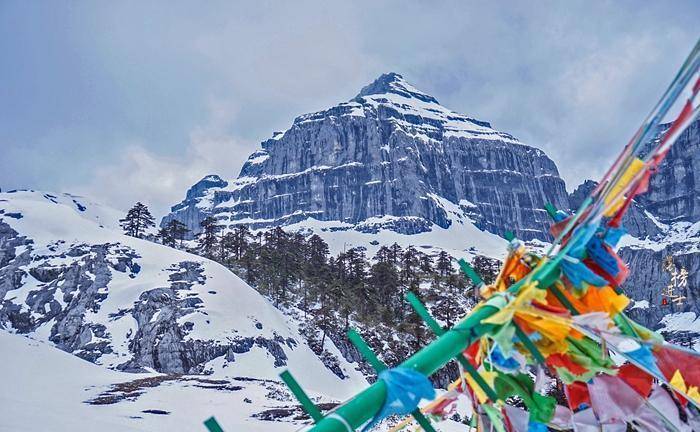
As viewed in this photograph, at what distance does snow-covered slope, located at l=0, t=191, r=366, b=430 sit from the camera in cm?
3534

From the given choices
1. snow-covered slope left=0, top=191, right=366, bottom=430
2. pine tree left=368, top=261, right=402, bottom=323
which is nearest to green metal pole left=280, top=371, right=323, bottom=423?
snow-covered slope left=0, top=191, right=366, bottom=430

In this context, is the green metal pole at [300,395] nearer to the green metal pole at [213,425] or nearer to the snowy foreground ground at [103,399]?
the green metal pole at [213,425]

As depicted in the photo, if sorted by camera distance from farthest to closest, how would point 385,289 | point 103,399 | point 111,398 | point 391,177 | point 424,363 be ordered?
point 391,177
point 385,289
point 111,398
point 103,399
point 424,363

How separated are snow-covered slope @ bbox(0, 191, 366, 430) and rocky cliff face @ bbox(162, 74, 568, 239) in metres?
107

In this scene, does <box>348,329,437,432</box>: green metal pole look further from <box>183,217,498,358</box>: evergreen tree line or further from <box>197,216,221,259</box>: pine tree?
<box>197,216,221,259</box>: pine tree

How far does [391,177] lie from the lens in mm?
157625

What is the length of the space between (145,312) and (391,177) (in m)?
124

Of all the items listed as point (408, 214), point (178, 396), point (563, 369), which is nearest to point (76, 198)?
point (408, 214)

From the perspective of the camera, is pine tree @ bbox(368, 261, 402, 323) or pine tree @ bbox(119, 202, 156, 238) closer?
pine tree @ bbox(368, 261, 402, 323)

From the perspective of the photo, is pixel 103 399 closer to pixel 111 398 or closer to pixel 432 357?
pixel 111 398

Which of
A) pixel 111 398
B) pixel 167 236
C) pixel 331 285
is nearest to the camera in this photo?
pixel 111 398

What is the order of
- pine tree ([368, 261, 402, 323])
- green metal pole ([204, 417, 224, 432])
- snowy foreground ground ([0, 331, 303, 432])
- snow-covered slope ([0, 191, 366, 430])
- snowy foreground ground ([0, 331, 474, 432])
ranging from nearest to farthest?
green metal pole ([204, 417, 224, 432]) < snowy foreground ground ([0, 331, 303, 432]) < snowy foreground ground ([0, 331, 474, 432]) < snow-covered slope ([0, 191, 366, 430]) < pine tree ([368, 261, 402, 323])

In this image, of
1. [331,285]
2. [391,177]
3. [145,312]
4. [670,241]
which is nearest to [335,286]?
[331,285]

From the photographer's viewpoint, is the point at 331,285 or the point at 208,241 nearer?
the point at 331,285
